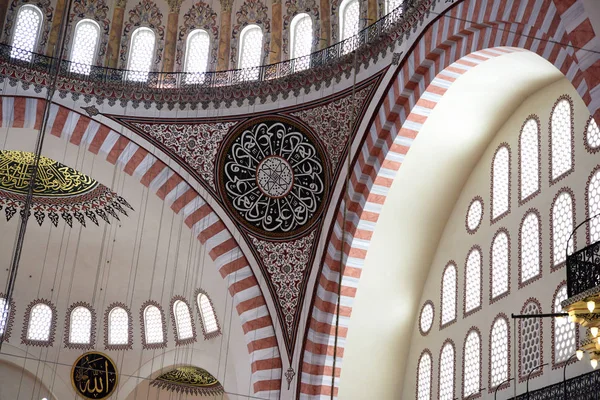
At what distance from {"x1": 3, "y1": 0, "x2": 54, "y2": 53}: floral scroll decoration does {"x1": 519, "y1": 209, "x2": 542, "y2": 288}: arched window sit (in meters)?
7.36

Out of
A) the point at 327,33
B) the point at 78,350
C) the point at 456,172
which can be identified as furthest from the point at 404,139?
the point at 78,350

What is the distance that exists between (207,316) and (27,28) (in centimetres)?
532

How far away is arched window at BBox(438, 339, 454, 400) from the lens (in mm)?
11461

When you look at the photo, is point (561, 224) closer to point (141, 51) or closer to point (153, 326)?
point (141, 51)

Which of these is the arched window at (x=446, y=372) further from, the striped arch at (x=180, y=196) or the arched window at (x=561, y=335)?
the arched window at (x=561, y=335)

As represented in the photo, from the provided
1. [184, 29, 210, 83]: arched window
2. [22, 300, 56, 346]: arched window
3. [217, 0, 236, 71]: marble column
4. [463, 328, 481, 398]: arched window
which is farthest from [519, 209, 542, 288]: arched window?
[22, 300, 56, 346]: arched window

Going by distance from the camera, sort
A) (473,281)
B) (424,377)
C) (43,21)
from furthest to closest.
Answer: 1. (43,21)
2. (424,377)
3. (473,281)

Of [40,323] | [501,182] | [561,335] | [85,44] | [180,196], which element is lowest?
[561,335]

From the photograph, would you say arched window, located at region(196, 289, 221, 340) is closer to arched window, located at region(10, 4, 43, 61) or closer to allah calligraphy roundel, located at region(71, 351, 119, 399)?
allah calligraphy roundel, located at region(71, 351, 119, 399)

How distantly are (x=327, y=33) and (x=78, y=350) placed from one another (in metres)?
7.26

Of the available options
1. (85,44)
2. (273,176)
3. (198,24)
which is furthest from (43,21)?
(273,176)

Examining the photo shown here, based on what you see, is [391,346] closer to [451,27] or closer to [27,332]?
[451,27]

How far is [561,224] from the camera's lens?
9617mm

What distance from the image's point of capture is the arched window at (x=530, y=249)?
9.94 meters
